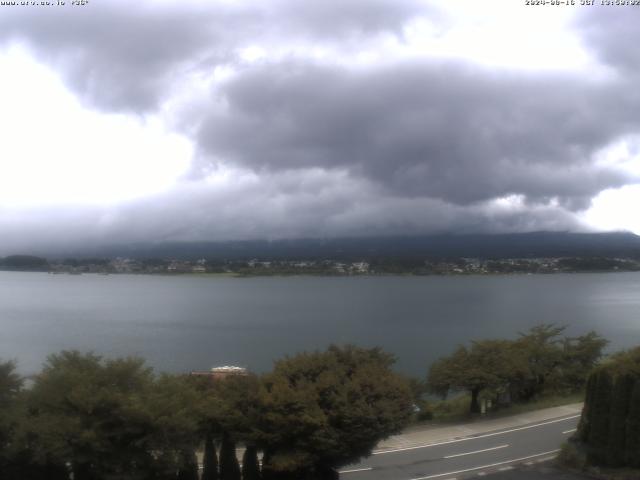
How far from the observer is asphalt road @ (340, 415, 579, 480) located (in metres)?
16.8

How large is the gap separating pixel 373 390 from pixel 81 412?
656cm

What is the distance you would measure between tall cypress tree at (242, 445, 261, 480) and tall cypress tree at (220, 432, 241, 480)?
0.21 metres

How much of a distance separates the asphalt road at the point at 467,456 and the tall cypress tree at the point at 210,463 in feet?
13.1

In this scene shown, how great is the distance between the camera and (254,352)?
172 feet

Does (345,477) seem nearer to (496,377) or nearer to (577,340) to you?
(496,377)

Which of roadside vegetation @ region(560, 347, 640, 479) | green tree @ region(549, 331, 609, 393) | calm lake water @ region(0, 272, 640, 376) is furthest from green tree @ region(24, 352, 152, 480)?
calm lake water @ region(0, 272, 640, 376)

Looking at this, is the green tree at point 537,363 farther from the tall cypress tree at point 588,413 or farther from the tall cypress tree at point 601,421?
the tall cypress tree at point 601,421

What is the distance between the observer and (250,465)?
14719 millimetres

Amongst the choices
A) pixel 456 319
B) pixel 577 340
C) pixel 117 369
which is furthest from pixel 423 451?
pixel 456 319

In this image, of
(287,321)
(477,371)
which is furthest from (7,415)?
(287,321)

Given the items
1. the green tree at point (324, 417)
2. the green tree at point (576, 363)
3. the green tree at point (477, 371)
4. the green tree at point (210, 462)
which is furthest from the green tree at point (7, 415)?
the green tree at point (576, 363)

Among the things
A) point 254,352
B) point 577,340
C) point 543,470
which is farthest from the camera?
point 254,352

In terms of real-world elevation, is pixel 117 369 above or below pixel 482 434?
above

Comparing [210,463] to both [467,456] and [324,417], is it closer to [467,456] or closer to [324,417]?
[324,417]
